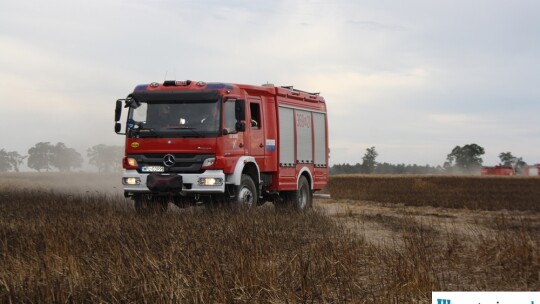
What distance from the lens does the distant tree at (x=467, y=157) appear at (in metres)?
156

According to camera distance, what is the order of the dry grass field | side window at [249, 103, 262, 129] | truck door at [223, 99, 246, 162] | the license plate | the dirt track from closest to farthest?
the dry grass field → the dirt track → truck door at [223, 99, 246, 162] → the license plate → side window at [249, 103, 262, 129]

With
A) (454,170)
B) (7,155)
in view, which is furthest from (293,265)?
(7,155)

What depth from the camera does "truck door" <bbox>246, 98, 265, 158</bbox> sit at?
54.3 ft

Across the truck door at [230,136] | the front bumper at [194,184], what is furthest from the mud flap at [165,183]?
the truck door at [230,136]

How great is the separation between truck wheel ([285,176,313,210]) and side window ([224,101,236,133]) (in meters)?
3.91

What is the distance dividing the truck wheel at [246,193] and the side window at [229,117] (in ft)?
4.49

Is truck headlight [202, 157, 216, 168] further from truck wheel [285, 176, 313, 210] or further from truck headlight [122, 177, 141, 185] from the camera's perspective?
truck wheel [285, 176, 313, 210]

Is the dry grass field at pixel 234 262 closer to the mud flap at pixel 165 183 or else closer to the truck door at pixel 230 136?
the mud flap at pixel 165 183

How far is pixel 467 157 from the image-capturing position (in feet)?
520

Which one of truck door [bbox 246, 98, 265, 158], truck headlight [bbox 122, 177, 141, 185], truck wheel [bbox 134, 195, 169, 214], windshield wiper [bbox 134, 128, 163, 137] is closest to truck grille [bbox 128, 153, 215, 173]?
truck headlight [bbox 122, 177, 141, 185]

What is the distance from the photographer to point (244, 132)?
16.1 metres

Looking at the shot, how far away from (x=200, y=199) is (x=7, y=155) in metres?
184

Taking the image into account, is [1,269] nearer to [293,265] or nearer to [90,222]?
[293,265]

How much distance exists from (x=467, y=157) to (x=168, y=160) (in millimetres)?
151089
